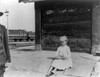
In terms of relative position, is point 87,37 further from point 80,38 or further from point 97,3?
point 97,3

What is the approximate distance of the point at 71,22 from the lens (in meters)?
9.56

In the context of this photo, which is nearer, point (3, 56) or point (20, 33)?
point (3, 56)

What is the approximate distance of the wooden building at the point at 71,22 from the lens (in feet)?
28.5

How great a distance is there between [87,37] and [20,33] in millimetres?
28435

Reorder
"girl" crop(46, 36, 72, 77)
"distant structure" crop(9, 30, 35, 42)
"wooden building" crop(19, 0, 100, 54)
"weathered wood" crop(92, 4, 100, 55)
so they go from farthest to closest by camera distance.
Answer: "distant structure" crop(9, 30, 35, 42)
"wooden building" crop(19, 0, 100, 54)
"weathered wood" crop(92, 4, 100, 55)
"girl" crop(46, 36, 72, 77)

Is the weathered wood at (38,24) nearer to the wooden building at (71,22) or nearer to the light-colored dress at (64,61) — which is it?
the wooden building at (71,22)

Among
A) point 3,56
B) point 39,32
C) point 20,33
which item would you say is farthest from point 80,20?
point 20,33

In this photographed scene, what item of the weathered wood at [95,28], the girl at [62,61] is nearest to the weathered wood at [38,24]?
the weathered wood at [95,28]

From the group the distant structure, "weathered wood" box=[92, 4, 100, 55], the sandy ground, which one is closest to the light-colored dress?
the sandy ground

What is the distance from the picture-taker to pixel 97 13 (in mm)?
8594

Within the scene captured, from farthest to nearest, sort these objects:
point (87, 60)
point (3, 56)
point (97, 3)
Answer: point (97, 3)
point (87, 60)
point (3, 56)

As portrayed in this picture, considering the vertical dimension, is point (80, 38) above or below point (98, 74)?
above

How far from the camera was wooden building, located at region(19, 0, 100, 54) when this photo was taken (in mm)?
8688

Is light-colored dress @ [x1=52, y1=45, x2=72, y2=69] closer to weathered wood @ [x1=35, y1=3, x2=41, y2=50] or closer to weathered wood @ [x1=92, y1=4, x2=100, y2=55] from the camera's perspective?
weathered wood @ [x1=92, y1=4, x2=100, y2=55]
